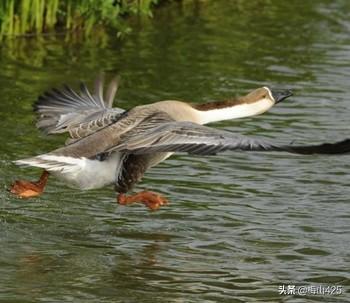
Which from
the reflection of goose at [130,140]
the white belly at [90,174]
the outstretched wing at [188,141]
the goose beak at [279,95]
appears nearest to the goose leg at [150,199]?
the reflection of goose at [130,140]

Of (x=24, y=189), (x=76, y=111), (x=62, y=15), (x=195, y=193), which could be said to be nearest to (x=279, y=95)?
(x=195, y=193)

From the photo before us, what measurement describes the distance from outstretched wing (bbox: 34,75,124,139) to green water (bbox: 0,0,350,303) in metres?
0.65

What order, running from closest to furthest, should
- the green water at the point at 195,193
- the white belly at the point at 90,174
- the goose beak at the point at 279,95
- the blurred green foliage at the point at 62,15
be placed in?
the green water at the point at 195,193, the white belly at the point at 90,174, the goose beak at the point at 279,95, the blurred green foliage at the point at 62,15

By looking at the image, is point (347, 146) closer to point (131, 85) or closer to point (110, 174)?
point (110, 174)

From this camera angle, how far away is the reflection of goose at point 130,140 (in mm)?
8219

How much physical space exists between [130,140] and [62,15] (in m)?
7.06

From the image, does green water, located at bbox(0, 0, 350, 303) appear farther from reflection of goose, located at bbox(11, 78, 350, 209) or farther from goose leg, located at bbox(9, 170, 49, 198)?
reflection of goose, located at bbox(11, 78, 350, 209)

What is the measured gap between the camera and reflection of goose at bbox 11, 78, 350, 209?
8.22 m

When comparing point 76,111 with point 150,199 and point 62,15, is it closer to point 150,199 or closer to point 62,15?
point 150,199

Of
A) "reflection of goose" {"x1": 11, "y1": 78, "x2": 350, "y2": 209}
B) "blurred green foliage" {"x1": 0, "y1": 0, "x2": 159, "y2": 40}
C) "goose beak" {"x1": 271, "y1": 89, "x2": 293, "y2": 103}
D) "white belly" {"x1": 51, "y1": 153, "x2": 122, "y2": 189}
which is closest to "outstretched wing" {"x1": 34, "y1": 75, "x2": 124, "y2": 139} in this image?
"reflection of goose" {"x1": 11, "y1": 78, "x2": 350, "y2": 209}

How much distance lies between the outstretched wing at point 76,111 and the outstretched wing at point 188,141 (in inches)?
27.8

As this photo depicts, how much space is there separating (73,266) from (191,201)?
1977mm

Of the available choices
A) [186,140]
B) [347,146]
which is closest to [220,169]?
[186,140]

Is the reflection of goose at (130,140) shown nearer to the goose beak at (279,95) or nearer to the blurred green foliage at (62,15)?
the goose beak at (279,95)
